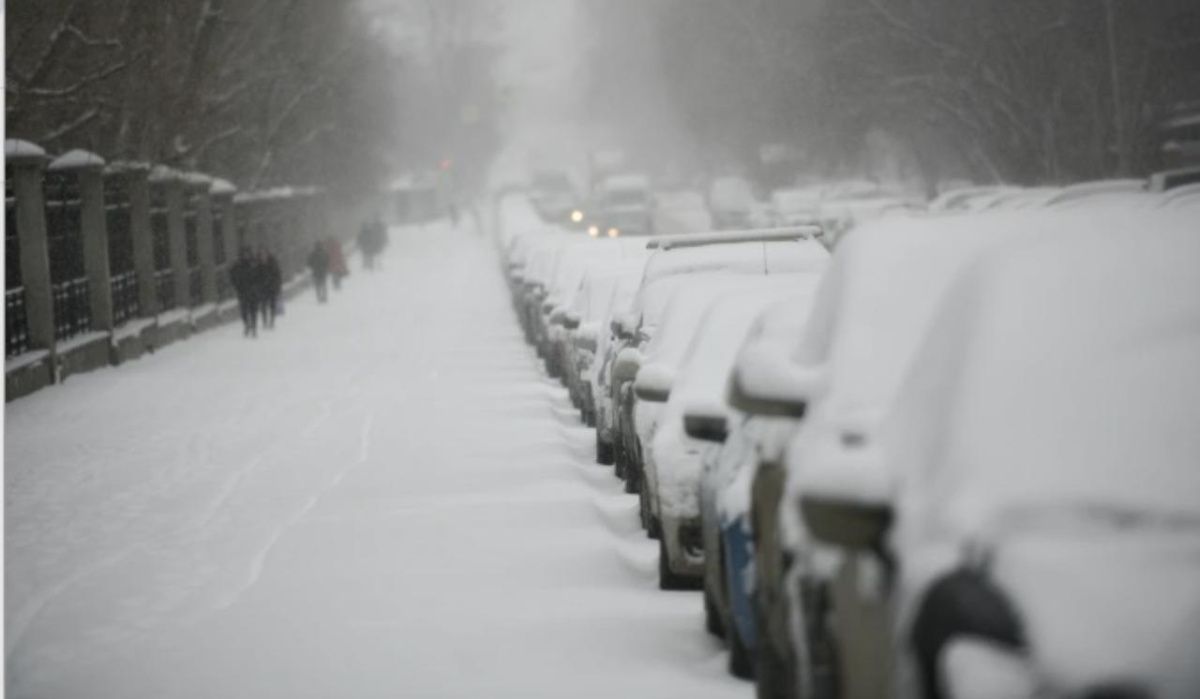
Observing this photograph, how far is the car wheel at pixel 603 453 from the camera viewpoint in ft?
51.3

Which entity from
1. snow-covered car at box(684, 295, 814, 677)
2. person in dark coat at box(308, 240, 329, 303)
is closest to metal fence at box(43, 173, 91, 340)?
snow-covered car at box(684, 295, 814, 677)

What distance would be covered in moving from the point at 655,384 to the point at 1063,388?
5760 mm

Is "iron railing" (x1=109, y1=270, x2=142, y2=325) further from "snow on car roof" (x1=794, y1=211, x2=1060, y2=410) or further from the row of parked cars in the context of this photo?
the row of parked cars

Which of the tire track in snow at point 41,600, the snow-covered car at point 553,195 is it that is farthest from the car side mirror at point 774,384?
the snow-covered car at point 553,195

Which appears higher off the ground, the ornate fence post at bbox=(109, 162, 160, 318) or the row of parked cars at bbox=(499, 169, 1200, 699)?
the row of parked cars at bbox=(499, 169, 1200, 699)

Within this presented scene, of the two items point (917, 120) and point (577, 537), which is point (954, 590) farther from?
point (917, 120)

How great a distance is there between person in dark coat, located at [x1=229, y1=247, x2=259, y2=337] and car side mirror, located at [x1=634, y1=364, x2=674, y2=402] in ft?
87.5

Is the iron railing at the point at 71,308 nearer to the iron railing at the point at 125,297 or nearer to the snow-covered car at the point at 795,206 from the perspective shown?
the iron railing at the point at 125,297

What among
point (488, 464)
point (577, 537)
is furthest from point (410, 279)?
point (577, 537)

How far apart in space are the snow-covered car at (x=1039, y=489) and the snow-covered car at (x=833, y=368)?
0.85ft

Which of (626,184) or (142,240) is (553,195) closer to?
(626,184)

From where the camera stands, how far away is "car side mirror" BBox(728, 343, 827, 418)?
5.65m

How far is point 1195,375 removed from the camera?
4.44 meters

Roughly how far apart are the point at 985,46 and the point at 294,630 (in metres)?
43.1
